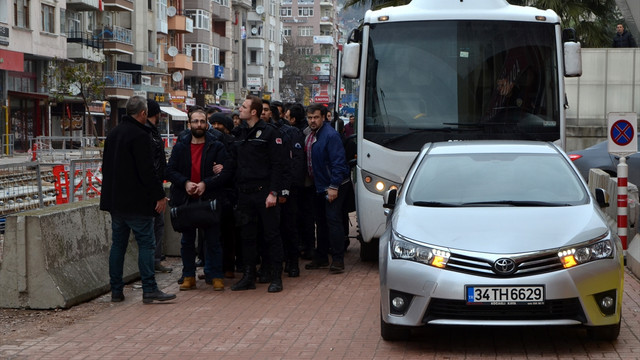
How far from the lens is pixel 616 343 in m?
7.92


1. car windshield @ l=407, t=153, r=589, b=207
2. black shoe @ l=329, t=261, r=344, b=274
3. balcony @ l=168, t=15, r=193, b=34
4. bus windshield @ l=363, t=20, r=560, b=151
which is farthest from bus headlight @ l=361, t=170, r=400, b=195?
balcony @ l=168, t=15, r=193, b=34

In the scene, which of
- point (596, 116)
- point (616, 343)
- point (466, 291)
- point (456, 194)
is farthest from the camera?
point (596, 116)

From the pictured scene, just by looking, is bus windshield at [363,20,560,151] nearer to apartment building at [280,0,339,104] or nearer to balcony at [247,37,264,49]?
balcony at [247,37,264,49]

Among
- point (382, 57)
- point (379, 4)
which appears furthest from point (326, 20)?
point (382, 57)

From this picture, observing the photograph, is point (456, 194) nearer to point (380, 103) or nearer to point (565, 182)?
point (565, 182)

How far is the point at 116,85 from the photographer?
67750 mm

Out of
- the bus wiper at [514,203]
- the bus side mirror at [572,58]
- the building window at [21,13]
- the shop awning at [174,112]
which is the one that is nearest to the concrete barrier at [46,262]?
the bus wiper at [514,203]

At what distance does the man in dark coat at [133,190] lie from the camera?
10094mm

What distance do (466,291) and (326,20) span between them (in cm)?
17619

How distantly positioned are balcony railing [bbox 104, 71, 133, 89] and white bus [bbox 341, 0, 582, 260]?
184ft

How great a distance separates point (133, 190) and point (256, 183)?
4.83 ft

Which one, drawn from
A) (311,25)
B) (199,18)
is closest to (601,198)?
(199,18)

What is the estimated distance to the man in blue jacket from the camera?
12.4 metres

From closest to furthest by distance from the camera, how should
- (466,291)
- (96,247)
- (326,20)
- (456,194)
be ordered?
(466,291) < (456,194) < (96,247) < (326,20)
